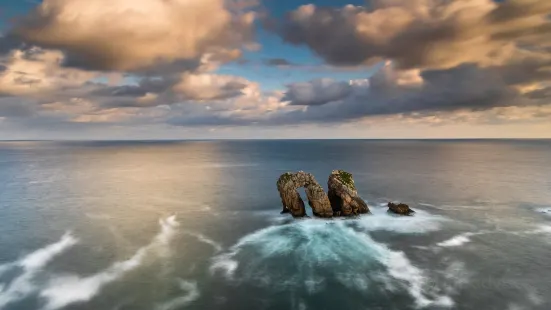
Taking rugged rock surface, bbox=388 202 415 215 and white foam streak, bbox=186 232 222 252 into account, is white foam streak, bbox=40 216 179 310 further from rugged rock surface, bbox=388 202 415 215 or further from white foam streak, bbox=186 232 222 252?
rugged rock surface, bbox=388 202 415 215

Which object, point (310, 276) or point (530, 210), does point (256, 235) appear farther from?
point (530, 210)

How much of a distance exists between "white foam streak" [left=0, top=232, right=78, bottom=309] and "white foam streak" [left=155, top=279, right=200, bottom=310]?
692 inches

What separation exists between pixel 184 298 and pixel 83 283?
48.3 ft

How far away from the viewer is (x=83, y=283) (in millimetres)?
43344

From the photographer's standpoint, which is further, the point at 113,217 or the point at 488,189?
the point at 488,189

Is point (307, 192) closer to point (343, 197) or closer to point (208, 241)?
point (343, 197)

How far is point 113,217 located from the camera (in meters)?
78.3

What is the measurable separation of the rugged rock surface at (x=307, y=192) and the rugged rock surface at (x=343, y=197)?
267 centimetres

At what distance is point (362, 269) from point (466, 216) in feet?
138

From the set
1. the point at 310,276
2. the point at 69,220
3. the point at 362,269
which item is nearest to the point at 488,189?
the point at 362,269

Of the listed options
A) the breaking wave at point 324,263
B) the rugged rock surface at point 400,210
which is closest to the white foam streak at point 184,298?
the breaking wave at point 324,263

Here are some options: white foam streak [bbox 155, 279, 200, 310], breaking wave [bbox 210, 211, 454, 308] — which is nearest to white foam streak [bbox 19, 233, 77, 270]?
white foam streak [bbox 155, 279, 200, 310]

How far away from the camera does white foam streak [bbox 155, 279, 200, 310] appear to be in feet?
123

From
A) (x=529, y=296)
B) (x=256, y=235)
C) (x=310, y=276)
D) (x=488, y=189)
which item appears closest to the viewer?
(x=529, y=296)
